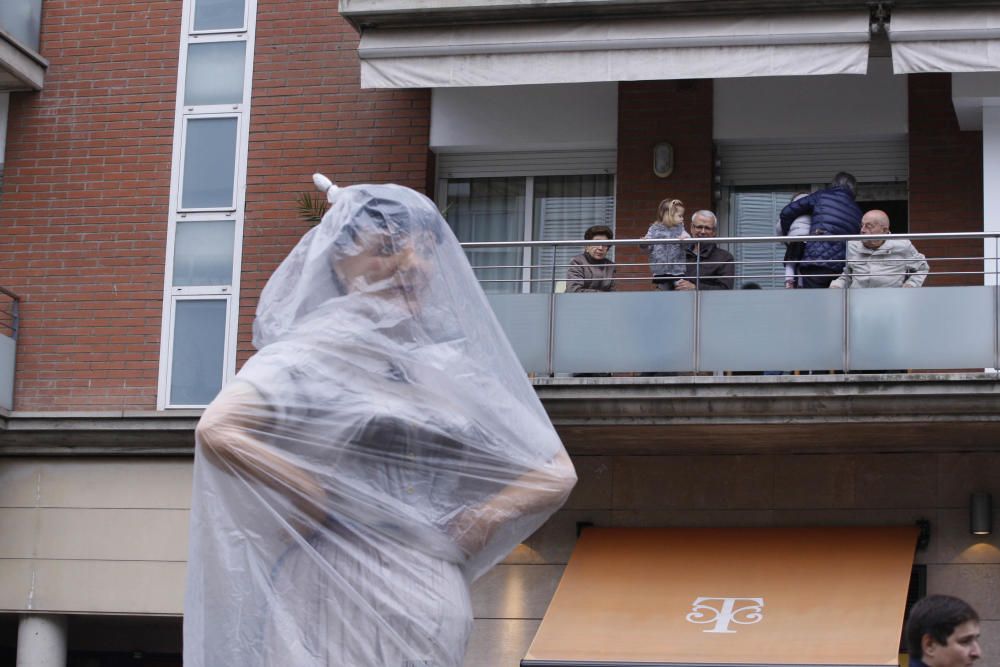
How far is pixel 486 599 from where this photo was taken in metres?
15.3

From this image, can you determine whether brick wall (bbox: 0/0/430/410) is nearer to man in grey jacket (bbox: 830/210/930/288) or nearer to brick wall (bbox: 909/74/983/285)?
man in grey jacket (bbox: 830/210/930/288)

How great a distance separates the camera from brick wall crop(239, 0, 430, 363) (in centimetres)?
1647

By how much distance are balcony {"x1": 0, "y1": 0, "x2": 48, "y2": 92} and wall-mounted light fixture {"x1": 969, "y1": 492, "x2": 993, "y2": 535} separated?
9732 mm

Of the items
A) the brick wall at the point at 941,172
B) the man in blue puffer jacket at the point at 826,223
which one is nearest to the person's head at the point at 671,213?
the man in blue puffer jacket at the point at 826,223

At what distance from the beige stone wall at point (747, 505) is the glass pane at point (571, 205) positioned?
7.27 feet

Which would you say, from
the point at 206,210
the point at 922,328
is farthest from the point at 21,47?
the point at 922,328

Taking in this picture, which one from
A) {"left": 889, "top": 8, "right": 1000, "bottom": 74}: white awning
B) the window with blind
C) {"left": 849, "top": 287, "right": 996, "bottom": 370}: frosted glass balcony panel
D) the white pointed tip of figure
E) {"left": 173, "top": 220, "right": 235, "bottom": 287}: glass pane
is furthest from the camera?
{"left": 173, "top": 220, "right": 235, "bottom": 287}: glass pane

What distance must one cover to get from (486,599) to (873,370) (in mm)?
3915

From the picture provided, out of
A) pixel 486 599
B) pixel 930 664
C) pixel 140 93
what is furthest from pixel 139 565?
pixel 930 664

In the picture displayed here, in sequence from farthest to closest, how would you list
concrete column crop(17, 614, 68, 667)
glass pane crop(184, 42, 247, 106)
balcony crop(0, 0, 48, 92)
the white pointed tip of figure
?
glass pane crop(184, 42, 247, 106) < balcony crop(0, 0, 48, 92) < concrete column crop(17, 614, 68, 667) < the white pointed tip of figure

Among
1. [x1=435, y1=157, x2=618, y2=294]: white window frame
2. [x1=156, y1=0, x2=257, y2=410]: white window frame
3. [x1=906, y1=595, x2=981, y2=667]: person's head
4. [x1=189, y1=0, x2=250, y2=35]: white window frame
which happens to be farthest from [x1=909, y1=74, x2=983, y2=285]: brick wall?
[x1=906, y1=595, x2=981, y2=667]: person's head

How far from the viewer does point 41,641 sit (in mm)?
16188

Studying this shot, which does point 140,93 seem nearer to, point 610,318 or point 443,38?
point 443,38

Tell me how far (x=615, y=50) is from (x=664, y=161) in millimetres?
1533
